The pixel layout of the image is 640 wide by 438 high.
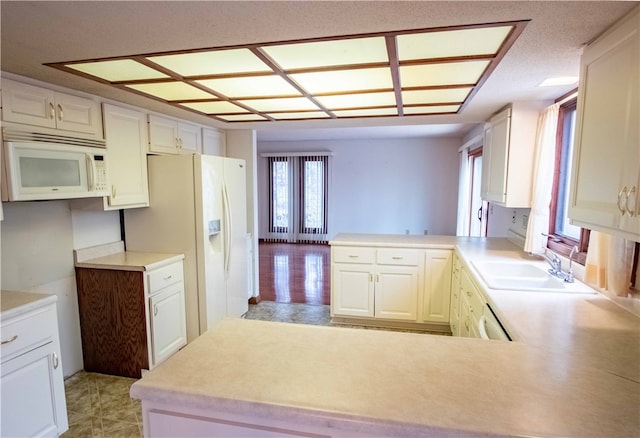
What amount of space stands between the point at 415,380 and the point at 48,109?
Answer: 2543 mm

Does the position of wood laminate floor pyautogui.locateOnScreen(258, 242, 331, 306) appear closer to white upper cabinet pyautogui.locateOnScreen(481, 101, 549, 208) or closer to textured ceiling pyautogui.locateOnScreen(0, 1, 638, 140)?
white upper cabinet pyautogui.locateOnScreen(481, 101, 549, 208)

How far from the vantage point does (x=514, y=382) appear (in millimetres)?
977

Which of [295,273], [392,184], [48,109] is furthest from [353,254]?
[392,184]

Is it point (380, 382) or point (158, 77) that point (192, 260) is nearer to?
point (158, 77)

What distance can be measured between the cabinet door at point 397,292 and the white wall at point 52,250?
2.55 metres

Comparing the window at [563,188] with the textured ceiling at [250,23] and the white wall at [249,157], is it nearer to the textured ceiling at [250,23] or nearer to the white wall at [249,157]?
→ the textured ceiling at [250,23]

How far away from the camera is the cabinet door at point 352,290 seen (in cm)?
335

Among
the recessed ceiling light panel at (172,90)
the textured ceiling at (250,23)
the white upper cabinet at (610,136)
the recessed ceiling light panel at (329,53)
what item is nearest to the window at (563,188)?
the textured ceiling at (250,23)

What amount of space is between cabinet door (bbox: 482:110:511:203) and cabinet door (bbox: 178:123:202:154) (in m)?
2.90

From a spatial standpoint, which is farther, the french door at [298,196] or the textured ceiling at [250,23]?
the french door at [298,196]

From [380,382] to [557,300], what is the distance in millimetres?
1320

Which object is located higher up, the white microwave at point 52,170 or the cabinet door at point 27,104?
the cabinet door at point 27,104

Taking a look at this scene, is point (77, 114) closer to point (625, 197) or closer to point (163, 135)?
point (163, 135)

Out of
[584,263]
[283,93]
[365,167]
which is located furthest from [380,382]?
[365,167]
